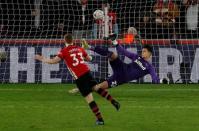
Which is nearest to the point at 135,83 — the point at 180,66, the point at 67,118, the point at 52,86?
the point at 180,66

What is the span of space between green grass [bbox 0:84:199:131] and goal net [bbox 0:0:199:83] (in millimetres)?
895

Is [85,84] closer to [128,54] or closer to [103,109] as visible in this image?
[103,109]

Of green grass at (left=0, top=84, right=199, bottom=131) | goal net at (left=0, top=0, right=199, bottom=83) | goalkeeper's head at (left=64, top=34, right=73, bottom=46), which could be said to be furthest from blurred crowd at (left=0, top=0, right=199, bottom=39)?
goalkeeper's head at (left=64, top=34, right=73, bottom=46)

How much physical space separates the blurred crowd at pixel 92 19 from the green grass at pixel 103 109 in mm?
2654

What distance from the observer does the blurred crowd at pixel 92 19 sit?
23.1m

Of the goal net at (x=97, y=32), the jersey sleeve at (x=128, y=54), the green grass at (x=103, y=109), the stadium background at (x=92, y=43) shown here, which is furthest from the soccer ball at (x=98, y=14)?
the jersey sleeve at (x=128, y=54)

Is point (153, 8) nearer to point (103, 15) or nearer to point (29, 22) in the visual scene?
point (103, 15)

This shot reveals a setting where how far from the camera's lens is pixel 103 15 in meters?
22.3

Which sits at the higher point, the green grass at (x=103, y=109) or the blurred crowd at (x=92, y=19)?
the blurred crowd at (x=92, y=19)

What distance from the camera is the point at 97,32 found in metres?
22.7

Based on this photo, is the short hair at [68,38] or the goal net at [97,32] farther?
the goal net at [97,32]

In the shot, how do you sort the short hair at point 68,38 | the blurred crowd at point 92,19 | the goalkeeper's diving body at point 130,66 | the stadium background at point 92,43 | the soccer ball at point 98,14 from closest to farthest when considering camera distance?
the short hair at point 68,38 < the goalkeeper's diving body at point 130,66 < the stadium background at point 92,43 < the soccer ball at point 98,14 < the blurred crowd at point 92,19

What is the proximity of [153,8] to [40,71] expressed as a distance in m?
4.73

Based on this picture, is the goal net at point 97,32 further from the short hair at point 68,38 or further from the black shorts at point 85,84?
the black shorts at point 85,84
